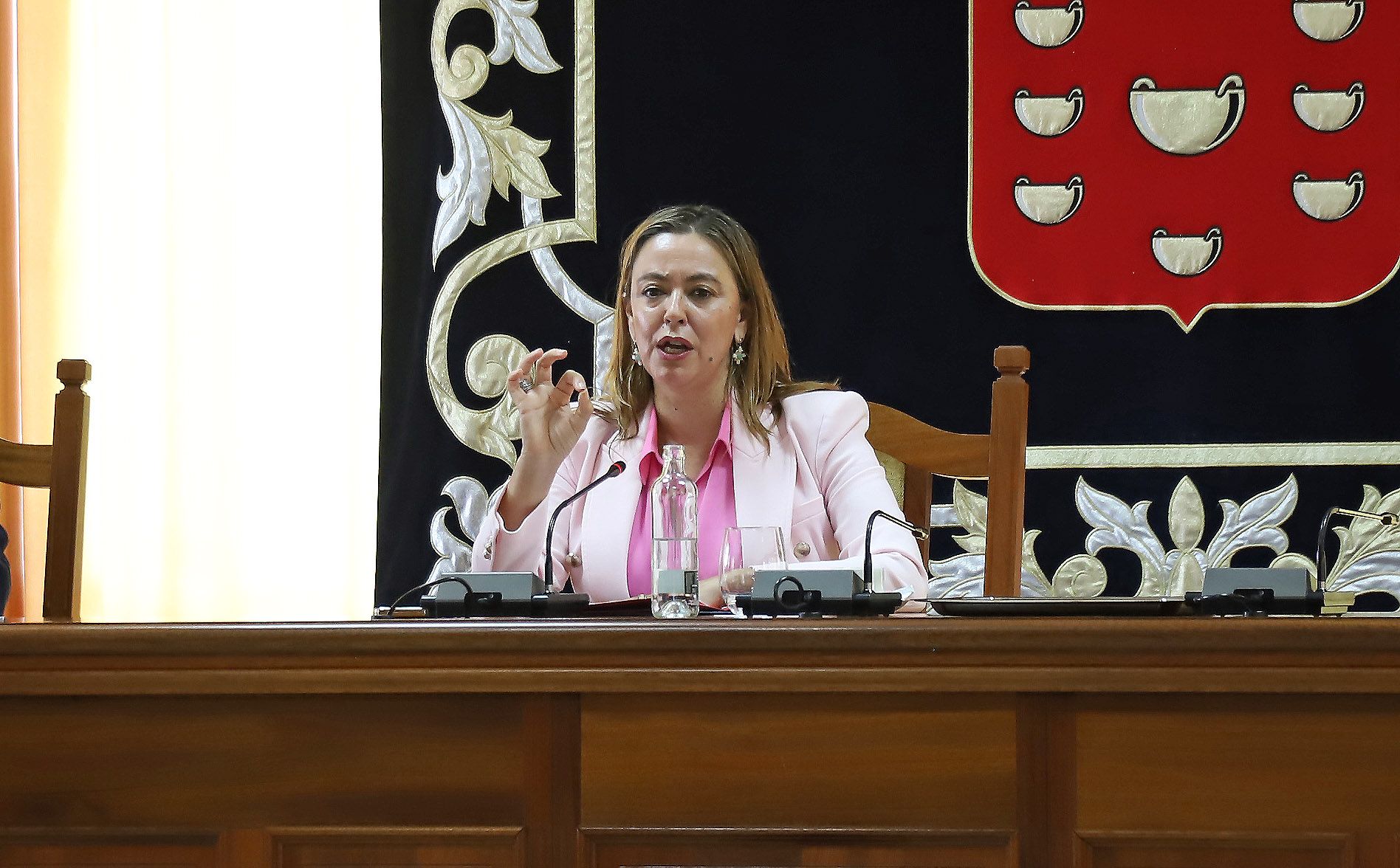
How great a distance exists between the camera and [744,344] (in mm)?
2350

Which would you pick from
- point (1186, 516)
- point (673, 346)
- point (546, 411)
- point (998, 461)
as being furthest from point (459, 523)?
point (1186, 516)

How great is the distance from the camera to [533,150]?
2713mm

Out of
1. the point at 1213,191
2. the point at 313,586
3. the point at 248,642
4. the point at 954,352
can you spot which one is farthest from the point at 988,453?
the point at 313,586

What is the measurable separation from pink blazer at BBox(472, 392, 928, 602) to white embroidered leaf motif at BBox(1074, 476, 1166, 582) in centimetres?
68

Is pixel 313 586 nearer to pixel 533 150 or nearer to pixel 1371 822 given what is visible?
pixel 533 150

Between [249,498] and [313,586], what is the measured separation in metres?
0.23

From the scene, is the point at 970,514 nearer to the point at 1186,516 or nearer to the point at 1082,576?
the point at 1082,576

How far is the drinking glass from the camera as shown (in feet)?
5.06

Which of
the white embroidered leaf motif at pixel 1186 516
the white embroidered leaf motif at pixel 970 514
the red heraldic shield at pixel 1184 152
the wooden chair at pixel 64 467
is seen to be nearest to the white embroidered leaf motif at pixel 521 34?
the red heraldic shield at pixel 1184 152

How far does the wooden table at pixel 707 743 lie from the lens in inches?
41.5

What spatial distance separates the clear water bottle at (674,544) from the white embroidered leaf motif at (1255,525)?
1.35 metres

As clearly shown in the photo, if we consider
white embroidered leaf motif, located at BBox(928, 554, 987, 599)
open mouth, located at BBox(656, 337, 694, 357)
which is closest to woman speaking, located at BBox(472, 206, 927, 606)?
open mouth, located at BBox(656, 337, 694, 357)

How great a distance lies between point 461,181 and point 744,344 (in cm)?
78

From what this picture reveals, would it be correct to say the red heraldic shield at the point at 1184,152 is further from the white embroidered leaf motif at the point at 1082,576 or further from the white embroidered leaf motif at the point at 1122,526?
the white embroidered leaf motif at the point at 1082,576
